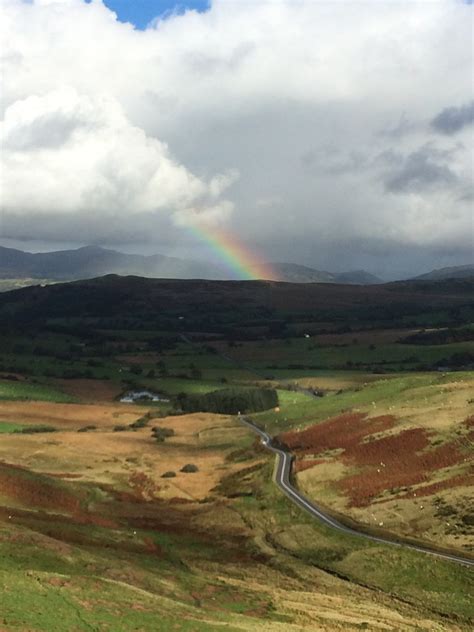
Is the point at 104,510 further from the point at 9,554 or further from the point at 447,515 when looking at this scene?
the point at 447,515

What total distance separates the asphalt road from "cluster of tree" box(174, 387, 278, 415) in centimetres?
3790

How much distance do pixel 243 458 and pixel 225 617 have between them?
211 ft

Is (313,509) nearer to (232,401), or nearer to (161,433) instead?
(161,433)

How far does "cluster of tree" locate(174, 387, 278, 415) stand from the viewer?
15625 centimetres

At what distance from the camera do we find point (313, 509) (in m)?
75.9

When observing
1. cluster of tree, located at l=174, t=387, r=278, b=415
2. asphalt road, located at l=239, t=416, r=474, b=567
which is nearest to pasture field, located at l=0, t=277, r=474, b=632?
asphalt road, located at l=239, t=416, r=474, b=567

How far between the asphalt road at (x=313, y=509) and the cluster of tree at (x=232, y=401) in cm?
3790

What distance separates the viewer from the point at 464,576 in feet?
174

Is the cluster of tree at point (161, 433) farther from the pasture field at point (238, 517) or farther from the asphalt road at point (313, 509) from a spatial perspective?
the asphalt road at point (313, 509)

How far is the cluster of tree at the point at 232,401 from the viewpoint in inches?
6152

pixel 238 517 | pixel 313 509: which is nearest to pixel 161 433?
pixel 238 517

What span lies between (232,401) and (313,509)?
82.9 metres

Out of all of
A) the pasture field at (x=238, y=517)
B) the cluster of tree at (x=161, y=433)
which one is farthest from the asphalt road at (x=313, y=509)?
the cluster of tree at (x=161, y=433)

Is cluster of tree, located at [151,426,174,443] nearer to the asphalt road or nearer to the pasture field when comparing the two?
the pasture field
